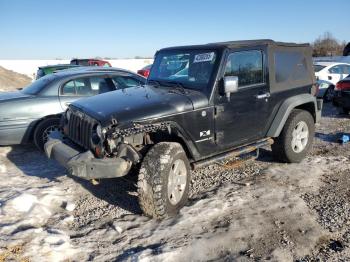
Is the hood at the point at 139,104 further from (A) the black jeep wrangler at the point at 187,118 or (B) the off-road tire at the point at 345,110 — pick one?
(B) the off-road tire at the point at 345,110

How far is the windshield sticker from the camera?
4883 millimetres

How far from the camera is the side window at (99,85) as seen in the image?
7504 mm

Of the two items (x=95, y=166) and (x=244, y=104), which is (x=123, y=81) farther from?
(x=95, y=166)

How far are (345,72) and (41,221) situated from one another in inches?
529

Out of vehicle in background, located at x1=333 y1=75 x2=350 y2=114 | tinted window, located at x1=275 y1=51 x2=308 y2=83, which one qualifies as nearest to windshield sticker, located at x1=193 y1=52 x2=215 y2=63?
tinted window, located at x1=275 y1=51 x2=308 y2=83

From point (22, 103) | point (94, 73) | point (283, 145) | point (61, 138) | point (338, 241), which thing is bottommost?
point (338, 241)

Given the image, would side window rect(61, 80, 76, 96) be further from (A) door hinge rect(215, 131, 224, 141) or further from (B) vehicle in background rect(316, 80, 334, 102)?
(B) vehicle in background rect(316, 80, 334, 102)

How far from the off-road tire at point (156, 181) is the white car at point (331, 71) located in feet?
35.0

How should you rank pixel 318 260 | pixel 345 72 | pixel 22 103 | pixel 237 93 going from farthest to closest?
1. pixel 345 72
2. pixel 22 103
3. pixel 237 93
4. pixel 318 260

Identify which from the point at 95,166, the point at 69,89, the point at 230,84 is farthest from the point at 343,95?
the point at 95,166

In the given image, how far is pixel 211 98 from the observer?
15.2ft

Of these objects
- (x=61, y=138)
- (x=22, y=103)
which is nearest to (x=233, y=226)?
(x=61, y=138)

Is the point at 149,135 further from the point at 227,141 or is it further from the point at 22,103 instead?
the point at 22,103

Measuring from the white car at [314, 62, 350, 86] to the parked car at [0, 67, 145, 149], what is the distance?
28.1ft
